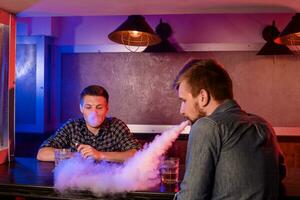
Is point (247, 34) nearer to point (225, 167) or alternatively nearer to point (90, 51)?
point (90, 51)

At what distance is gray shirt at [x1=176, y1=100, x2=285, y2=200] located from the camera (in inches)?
49.3

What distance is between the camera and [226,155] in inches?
49.6

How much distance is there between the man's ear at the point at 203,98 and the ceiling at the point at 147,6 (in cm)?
165

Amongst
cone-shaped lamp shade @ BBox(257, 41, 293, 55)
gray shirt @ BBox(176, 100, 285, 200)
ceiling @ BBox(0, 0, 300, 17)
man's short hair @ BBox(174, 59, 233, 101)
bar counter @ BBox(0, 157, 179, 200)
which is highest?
ceiling @ BBox(0, 0, 300, 17)

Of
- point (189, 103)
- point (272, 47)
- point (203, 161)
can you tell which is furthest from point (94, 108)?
point (272, 47)

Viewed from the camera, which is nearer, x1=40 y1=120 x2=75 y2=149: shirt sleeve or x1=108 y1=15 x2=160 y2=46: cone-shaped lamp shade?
x1=40 y1=120 x2=75 y2=149: shirt sleeve

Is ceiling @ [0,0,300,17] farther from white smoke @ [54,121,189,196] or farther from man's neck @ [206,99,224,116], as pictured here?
man's neck @ [206,99,224,116]

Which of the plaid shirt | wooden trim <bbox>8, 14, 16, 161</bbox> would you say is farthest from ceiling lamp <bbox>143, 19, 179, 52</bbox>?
wooden trim <bbox>8, 14, 16, 161</bbox>

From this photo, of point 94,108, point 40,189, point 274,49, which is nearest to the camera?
point 40,189

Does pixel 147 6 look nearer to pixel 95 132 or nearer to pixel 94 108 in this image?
pixel 94 108

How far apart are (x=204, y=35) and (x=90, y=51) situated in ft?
4.52

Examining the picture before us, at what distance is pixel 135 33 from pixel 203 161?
2.24 meters

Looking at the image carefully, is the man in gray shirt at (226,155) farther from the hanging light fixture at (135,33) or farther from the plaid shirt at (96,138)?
the hanging light fixture at (135,33)

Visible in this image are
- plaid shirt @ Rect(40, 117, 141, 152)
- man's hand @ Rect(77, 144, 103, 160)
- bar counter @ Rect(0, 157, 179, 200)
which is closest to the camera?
bar counter @ Rect(0, 157, 179, 200)
